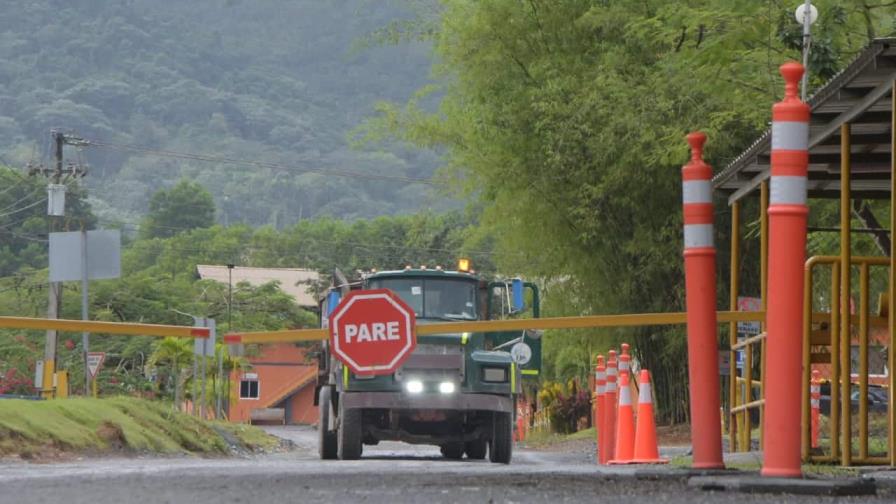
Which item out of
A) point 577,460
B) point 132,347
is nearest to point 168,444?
point 577,460

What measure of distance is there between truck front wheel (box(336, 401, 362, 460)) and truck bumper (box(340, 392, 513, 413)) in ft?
0.40

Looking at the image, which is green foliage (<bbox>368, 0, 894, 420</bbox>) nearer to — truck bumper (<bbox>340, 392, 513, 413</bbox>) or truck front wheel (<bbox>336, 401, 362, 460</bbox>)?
truck bumper (<bbox>340, 392, 513, 413</bbox>)

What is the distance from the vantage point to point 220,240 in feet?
417

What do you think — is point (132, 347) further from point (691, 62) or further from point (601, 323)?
point (601, 323)

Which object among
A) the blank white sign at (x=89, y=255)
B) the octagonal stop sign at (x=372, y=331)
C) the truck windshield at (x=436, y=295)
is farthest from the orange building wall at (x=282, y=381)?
the octagonal stop sign at (x=372, y=331)

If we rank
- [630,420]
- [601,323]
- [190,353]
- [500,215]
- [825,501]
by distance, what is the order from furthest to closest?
[190,353]
[500,215]
[630,420]
[601,323]
[825,501]

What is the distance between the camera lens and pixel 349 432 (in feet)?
61.6

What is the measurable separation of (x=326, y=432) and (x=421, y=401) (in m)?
1.96

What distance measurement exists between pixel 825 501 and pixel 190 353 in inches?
1698

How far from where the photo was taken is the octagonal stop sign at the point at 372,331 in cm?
1045

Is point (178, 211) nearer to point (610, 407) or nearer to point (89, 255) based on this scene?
point (89, 255)

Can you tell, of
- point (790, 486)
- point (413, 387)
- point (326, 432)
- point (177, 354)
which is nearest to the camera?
point (790, 486)

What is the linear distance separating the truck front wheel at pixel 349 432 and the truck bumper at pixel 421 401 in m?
0.12

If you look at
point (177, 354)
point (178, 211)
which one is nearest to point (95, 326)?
point (177, 354)
